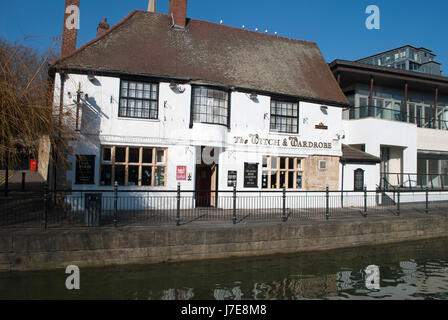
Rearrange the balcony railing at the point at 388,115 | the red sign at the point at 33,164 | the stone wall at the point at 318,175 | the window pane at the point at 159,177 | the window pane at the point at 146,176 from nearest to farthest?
the window pane at the point at 146,176 → the window pane at the point at 159,177 → the stone wall at the point at 318,175 → the balcony railing at the point at 388,115 → the red sign at the point at 33,164

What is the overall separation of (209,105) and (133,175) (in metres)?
4.65

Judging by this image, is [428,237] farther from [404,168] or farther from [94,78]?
[94,78]

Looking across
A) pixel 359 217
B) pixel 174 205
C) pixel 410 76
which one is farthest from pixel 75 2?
pixel 410 76

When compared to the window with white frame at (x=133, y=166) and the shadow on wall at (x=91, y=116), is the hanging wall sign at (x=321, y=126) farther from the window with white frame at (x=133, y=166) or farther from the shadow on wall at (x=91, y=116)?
the shadow on wall at (x=91, y=116)

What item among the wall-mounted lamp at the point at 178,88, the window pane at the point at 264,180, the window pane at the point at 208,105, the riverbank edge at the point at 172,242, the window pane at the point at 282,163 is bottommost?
the riverbank edge at the point at 172,242

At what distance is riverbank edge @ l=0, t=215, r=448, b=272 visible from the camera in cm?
848

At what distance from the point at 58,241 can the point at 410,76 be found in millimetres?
22656

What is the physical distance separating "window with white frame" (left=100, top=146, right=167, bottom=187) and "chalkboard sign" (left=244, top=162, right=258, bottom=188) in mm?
3940

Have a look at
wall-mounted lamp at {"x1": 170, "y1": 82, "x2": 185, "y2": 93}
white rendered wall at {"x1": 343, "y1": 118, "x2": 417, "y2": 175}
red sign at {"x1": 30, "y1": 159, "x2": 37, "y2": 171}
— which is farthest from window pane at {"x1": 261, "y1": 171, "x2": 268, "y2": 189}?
red sign at {"x1": 30, "y1": 159, "x2": 37, "y2": 171}

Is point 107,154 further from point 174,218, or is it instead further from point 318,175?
point 318,175

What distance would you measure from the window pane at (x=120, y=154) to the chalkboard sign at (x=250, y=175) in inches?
224

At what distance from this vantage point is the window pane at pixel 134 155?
1429 cm

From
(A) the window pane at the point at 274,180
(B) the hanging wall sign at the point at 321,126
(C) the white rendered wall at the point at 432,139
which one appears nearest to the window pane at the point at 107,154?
(A) the window pane at the point at 274,180

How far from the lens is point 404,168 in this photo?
22062mm
